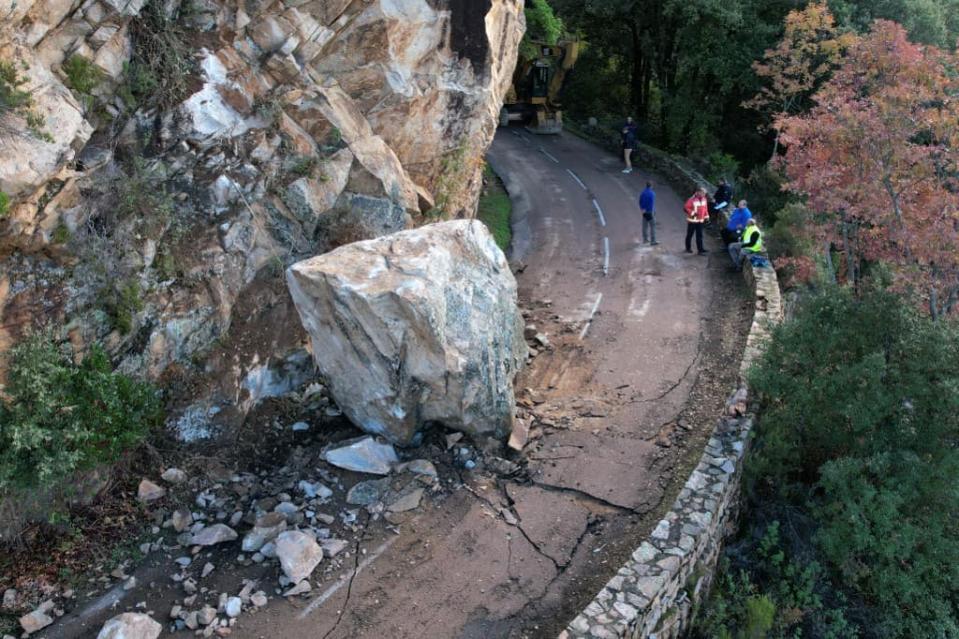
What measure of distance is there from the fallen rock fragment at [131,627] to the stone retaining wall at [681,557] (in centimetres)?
450

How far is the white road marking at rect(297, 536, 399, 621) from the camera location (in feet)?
27.5

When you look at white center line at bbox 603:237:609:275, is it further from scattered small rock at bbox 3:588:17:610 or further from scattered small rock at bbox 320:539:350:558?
scattered small rock at bbox 3:588:17:610

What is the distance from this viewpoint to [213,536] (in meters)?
9.26

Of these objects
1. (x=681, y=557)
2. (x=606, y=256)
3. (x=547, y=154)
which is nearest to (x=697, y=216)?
(x=606, y=256)

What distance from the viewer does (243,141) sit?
11.9 metres

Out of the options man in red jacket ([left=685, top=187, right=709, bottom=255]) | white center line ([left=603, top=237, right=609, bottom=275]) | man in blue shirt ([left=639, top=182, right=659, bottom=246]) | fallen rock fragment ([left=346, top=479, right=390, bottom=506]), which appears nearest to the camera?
fallen rock fragment ([left=346, top=479, right=390, bottom=506])

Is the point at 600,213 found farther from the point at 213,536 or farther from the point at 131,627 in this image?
the point at 131,627

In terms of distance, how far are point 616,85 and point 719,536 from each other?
28.2m

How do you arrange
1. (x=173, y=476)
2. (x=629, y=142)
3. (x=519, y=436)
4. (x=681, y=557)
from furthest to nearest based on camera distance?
1. (x=629, y=142)
2. (x=519, y=436)
3. (x=173, y=476)
4. (x=681, y=557)

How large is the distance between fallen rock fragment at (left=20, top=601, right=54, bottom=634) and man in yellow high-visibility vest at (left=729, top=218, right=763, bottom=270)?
579 inches

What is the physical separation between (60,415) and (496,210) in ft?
48.2

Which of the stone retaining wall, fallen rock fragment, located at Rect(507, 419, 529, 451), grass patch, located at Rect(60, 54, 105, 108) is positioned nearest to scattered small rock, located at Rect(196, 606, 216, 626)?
the stone retaining wall

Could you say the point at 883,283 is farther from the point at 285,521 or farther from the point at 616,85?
the point at 616,85

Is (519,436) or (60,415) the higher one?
(60,415)
